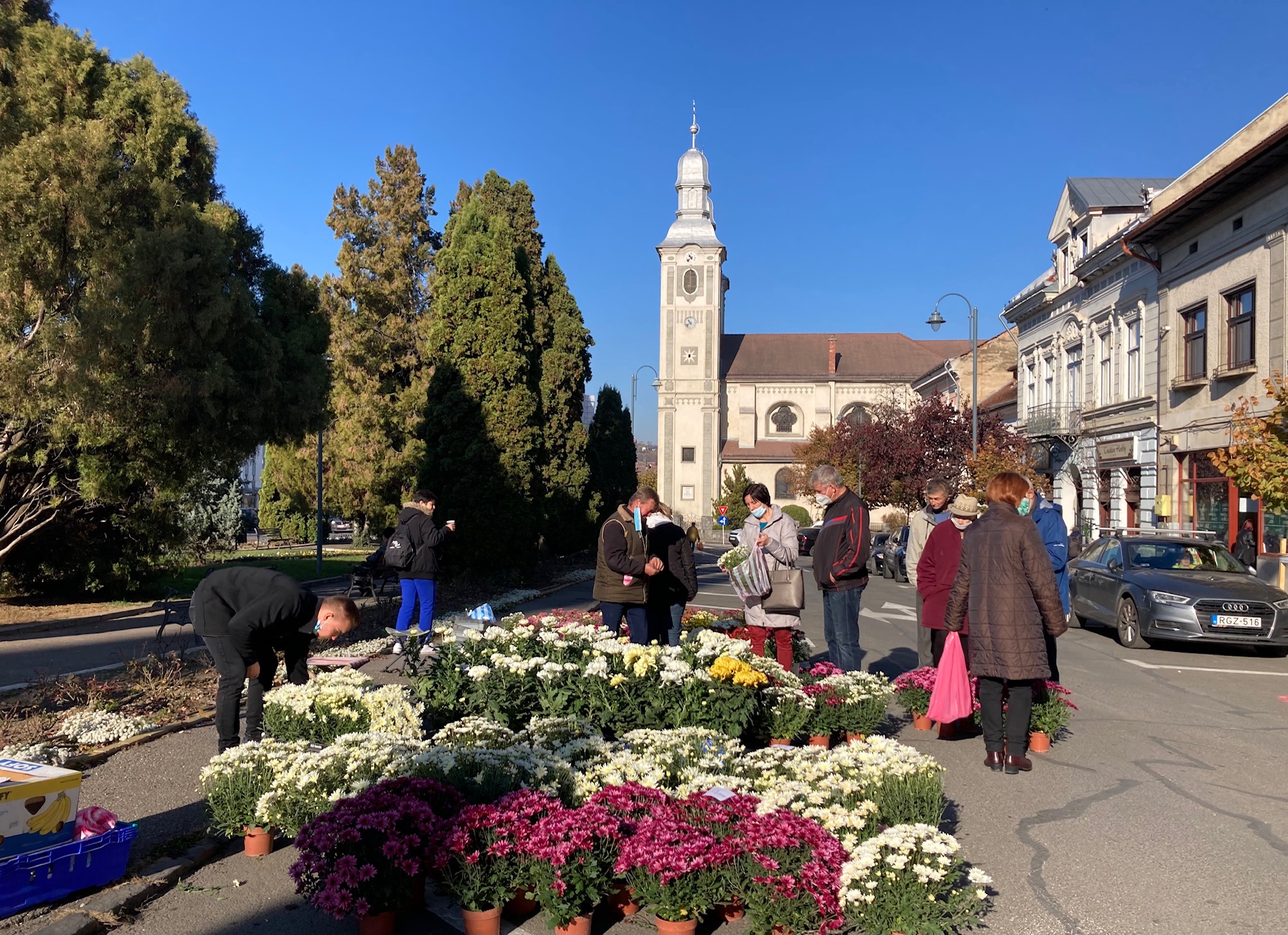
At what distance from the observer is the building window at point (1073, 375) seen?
3412cm

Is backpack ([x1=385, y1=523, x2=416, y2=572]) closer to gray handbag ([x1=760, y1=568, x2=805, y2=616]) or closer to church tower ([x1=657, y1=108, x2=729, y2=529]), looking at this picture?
gray handbag ([x1=760, y1=568, x2=805, y2=616])

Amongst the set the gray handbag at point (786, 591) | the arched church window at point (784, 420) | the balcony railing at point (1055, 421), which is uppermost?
the arched church window at point (784, 420)

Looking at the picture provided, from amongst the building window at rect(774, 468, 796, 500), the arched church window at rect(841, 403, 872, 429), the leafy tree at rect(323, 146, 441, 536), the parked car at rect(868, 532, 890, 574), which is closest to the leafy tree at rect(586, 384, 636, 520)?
the leafy tree at rect(323, 146, 441, 536)

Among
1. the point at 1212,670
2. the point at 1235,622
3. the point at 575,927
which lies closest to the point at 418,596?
the point at 575,927

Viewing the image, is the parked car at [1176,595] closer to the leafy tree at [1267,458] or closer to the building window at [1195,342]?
the leafy tree at [1267,458]

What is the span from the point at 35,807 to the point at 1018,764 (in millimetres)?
5806

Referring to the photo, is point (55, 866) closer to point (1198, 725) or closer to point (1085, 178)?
point (1198, 725)

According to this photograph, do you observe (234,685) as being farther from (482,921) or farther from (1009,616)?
(1009,616)

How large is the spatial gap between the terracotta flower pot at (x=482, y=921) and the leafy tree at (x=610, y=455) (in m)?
27.2

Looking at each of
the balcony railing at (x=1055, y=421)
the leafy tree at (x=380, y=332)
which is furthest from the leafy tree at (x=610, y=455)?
the balcony railing at (x=1055, y=421)

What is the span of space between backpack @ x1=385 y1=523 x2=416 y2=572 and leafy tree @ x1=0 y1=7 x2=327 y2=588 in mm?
5038

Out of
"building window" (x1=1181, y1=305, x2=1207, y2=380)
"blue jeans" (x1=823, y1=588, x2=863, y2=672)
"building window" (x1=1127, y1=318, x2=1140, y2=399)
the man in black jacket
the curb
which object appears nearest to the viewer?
the curb

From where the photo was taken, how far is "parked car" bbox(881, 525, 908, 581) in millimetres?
27391

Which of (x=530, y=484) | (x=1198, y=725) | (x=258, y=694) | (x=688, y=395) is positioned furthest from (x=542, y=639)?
(x=688, y=395)
